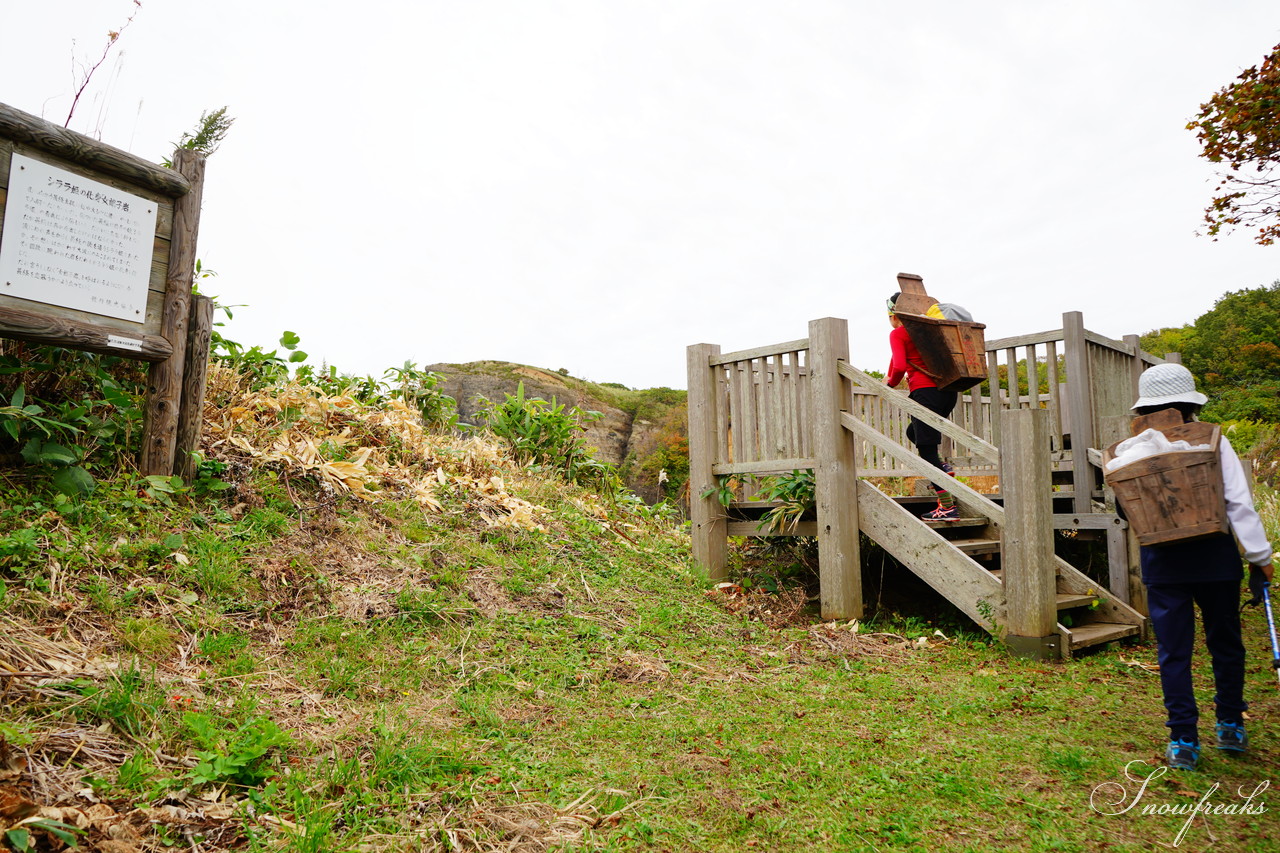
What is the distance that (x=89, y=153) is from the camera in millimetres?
4660

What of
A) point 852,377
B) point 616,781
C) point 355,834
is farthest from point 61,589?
point 852,377

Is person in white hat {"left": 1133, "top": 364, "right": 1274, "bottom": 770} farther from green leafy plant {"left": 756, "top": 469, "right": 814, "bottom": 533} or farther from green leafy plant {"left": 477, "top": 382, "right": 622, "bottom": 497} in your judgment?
green leafy plant {"left": 477, "top": 382, "right": 622, "bottom": 497}

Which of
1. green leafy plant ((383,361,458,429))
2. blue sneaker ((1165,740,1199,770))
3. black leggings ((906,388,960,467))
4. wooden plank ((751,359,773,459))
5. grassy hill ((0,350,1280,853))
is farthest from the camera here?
green leafy plant ((383,361,458,429))

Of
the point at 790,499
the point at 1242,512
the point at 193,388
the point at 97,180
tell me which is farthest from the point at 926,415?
the point at 97,180

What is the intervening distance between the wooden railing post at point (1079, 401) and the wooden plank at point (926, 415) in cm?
117

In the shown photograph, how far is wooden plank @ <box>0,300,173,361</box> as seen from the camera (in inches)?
168

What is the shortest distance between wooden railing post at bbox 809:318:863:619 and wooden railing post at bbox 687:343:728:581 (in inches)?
43.6

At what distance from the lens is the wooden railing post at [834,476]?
6.20m

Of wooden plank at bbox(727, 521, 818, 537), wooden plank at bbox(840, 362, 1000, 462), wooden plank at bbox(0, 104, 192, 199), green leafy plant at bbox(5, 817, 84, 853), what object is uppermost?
wooden plank at bbox(0, 104, 192, 199)

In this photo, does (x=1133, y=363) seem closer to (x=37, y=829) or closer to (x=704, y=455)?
(x=704, y=455)

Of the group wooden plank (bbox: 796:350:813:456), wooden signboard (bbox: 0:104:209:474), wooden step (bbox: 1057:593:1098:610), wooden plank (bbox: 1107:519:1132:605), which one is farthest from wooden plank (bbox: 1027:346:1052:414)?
wooden signboard (bbox: 0:104:209:474)

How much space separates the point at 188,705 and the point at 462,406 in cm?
1019

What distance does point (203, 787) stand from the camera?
2.70 meters

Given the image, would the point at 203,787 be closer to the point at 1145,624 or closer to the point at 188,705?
the point at 188,705
